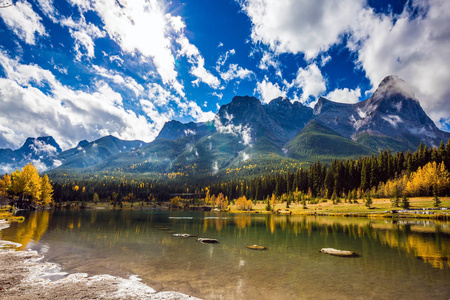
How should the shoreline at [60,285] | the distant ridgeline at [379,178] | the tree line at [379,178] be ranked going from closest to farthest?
the shoreline at [60,285]
the distant ridgeline at [379,178]
the tree line at [379,178]

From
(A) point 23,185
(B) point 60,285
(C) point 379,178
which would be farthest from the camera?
(C) point 379,178

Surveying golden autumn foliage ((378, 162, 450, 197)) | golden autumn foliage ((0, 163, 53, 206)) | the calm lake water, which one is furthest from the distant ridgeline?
the calm lake water

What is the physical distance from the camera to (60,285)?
651 inches

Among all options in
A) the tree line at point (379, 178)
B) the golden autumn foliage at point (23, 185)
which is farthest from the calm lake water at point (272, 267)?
the golden autumn foliage at point (23, 185)

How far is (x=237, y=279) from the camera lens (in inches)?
800

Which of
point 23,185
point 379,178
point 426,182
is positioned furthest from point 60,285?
point 379,178

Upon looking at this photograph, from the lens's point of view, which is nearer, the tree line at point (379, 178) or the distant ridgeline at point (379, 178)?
the distant ridgeline at point (379, 178)

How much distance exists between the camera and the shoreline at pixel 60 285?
14.9m

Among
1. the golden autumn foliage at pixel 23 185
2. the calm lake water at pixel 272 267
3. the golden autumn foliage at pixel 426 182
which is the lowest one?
the calm lake water at pixel 272 267

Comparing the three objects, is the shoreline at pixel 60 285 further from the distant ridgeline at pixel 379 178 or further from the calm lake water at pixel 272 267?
the distant ridgeline at pixel 379 178

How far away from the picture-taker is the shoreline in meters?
14.9

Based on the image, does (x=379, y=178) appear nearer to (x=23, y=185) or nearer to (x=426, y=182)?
(x=426, y=182)

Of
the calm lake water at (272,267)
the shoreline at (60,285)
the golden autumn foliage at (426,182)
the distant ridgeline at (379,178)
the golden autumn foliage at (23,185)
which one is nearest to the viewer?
the shoreline at (60,285)

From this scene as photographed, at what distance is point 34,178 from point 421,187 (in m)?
179
